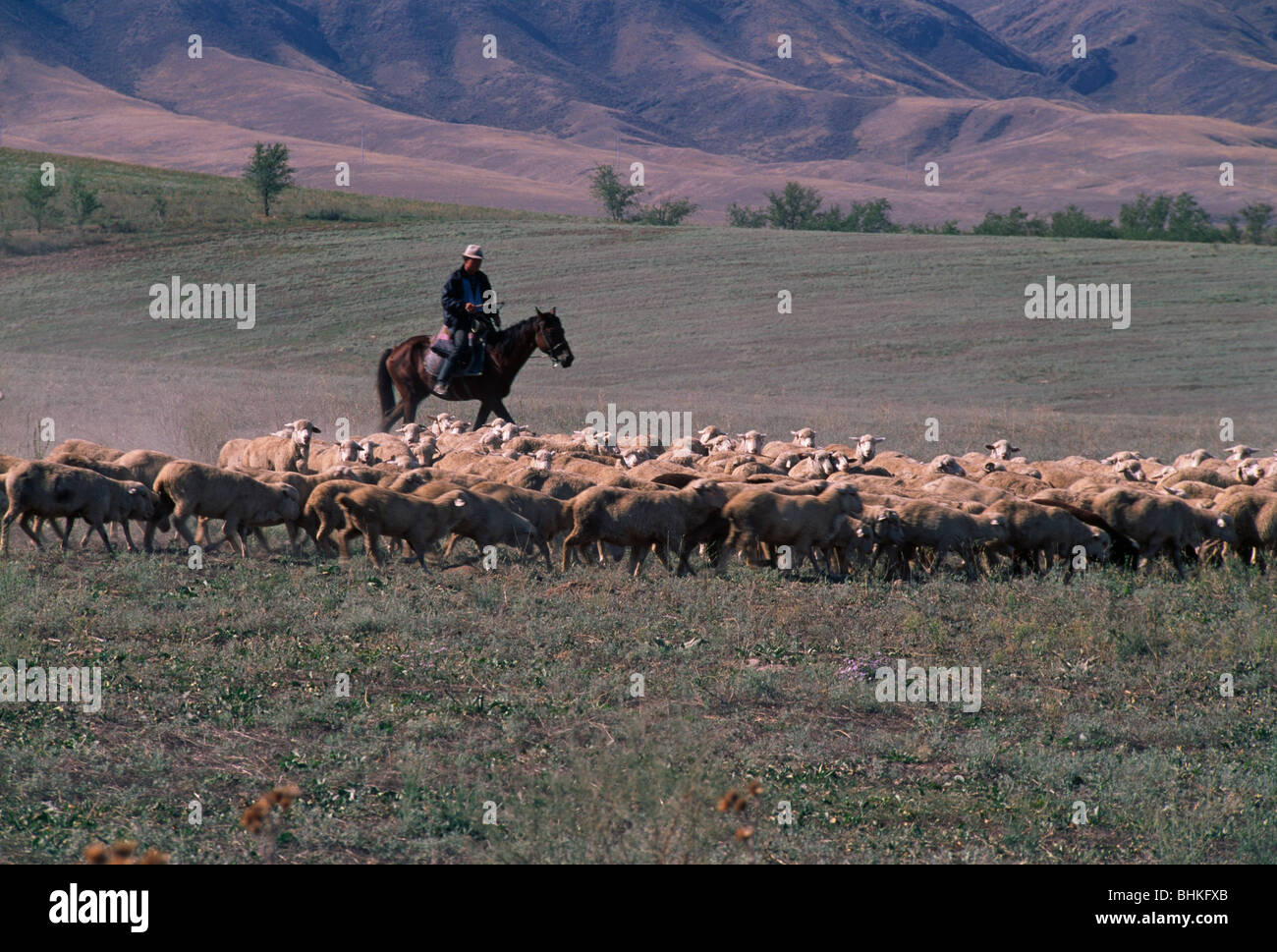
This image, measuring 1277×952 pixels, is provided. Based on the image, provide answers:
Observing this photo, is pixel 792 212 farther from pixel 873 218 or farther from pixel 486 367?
pixel 486 367

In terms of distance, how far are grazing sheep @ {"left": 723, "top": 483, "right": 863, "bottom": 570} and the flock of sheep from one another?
13 millimetres

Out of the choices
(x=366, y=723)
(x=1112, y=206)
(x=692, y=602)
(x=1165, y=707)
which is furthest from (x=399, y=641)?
(x=1112, y=206)

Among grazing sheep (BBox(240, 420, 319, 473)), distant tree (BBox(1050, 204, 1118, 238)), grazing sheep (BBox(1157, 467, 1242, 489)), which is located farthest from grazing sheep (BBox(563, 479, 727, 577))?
distant tree (BBox(1050, 204, 1118, 238))

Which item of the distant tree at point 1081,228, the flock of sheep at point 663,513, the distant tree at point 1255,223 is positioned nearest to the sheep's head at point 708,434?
the flock of sheep at point 663,513

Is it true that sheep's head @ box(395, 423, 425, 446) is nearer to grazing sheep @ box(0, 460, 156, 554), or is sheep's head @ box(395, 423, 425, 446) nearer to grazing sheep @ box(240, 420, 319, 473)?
grazing sheep @ box(240, 420, 319, 473)

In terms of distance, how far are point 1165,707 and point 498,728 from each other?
436cm

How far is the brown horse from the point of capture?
69.1ft

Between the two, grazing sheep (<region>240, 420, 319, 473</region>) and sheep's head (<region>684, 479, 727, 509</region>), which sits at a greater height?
grazing sheep (<region>240, 420, 319, 473</region>)

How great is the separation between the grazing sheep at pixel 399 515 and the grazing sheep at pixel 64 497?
1.96 metres

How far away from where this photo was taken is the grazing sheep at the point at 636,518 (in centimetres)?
1261

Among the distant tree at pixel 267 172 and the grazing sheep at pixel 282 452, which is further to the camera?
the distant tree at pixel 267 172

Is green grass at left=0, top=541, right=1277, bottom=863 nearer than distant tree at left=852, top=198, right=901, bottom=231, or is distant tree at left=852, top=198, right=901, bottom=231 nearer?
green grass at left=0, top=541, right=1277, bottom=863

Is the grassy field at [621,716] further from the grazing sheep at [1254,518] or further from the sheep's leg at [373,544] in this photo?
the grazing sheep at [1254,518]
